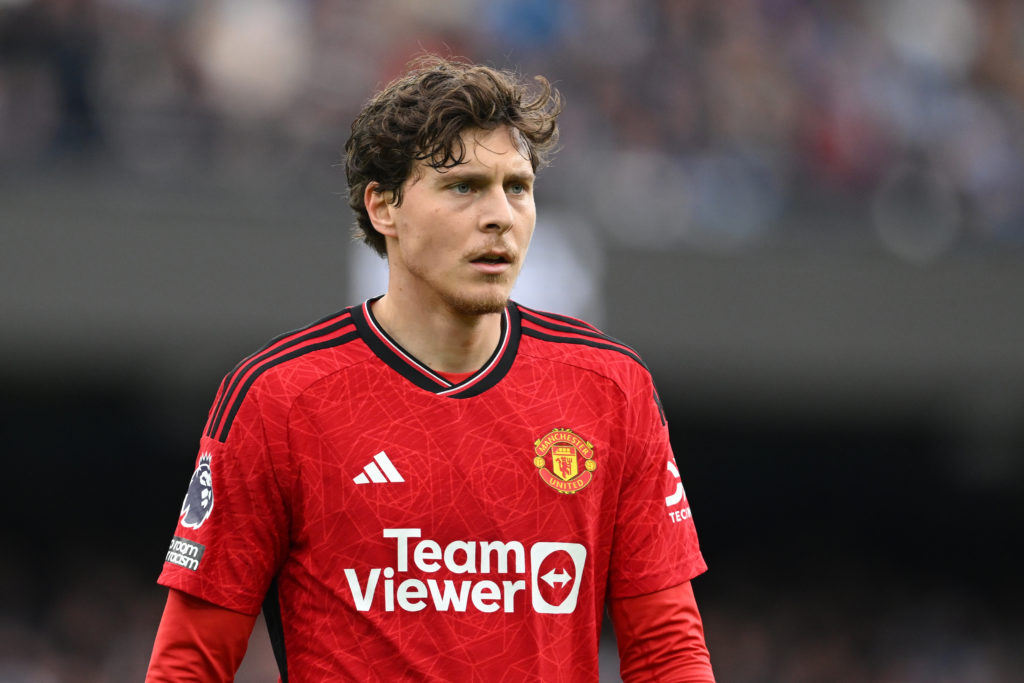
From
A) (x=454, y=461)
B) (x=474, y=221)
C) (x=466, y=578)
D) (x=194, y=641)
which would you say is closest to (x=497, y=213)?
(x=474, y=221)

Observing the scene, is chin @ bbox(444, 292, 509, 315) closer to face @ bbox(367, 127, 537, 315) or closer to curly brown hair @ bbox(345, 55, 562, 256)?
face @ bbox(367, 127, 537, 315)

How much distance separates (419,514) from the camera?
313 cm

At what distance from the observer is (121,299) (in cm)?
941

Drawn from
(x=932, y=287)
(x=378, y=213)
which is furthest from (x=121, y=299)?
(x=378, y=213)

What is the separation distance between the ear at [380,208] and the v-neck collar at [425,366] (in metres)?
0.19

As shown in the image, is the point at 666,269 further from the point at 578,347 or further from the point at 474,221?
the point at 474,221

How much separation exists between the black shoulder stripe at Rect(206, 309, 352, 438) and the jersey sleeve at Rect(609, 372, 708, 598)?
0.66 meters

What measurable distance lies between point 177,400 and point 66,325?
128 inches

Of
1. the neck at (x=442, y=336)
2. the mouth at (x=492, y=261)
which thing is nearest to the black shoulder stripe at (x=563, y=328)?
the neck at (x=442, y=336)

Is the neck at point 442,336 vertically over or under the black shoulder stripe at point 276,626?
over

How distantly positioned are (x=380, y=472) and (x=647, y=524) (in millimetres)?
570

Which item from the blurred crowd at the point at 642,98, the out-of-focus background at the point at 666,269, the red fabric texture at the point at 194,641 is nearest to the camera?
the red fabric texture at the point at 194,641

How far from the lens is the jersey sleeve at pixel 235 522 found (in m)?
3.08

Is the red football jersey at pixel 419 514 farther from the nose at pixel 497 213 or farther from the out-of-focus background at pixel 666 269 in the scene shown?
the out-of-focus background at pixel 666 269
